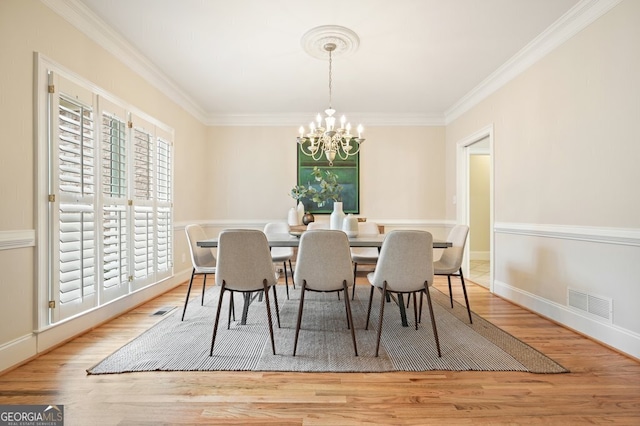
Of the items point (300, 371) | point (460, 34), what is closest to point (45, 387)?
point (300, 371)

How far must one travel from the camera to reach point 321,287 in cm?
222

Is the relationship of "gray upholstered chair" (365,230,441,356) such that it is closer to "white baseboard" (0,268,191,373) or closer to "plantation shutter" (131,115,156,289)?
"white baseboard" (0,268,191,373)

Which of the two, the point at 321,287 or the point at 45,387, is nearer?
the point at 45,387

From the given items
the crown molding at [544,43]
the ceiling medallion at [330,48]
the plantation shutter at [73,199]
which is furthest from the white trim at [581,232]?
the plantation shutter at [73,199]

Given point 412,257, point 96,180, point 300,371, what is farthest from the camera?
point 96,180

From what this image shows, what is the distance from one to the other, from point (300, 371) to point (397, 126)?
14.6 ft

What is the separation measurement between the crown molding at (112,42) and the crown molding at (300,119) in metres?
1.00

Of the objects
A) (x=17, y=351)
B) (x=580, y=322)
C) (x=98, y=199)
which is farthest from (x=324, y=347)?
(x=98, y=199)

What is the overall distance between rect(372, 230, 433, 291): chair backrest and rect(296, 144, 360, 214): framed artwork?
3186 mm

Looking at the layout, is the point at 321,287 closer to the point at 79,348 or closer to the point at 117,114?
the point at 79,348

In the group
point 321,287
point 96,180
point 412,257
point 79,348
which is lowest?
point 79,348

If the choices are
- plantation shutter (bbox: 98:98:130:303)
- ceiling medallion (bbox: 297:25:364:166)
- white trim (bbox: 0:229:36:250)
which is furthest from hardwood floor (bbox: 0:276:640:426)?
ceiling medallion (bbox: 297:25:364:166)

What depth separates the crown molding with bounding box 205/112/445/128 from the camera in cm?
530

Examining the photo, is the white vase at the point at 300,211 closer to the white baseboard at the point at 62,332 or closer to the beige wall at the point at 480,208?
the white baseboard at the point at 62,332
